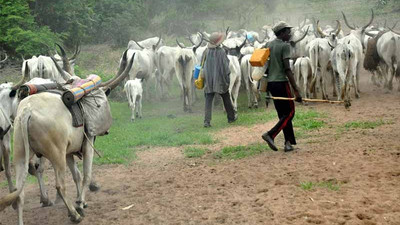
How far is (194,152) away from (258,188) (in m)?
3.12

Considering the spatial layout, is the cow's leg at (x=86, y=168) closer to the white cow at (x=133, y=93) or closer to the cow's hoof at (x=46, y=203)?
the cow's hoof at (x=46, y=203)

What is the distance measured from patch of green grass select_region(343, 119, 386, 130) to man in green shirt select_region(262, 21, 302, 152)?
2216 mm

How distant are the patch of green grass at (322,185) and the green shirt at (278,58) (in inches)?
97.8

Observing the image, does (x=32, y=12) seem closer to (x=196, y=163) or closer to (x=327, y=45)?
(x=327, y=45)

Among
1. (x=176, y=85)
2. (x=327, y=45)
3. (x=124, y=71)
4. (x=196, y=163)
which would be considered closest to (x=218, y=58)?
(x=327, y=45)

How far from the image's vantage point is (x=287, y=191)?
664 cm

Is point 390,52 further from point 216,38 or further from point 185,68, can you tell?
point 185,68

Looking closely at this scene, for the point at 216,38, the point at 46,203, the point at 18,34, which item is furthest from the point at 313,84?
the point at 18,34

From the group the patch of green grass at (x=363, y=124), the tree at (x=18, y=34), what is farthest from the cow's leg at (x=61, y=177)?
the tree at (x=18, y=34)

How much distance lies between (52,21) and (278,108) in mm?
18363

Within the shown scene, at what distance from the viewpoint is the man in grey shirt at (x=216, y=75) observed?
13.1 metres

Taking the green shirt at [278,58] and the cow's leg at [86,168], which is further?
the green shirt at [278,58]

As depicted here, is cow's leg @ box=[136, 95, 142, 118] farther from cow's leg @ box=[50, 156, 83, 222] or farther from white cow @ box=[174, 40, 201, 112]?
cow's leg @ box=[50, 156, 83, 222]

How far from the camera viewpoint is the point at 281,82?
8945 mm
